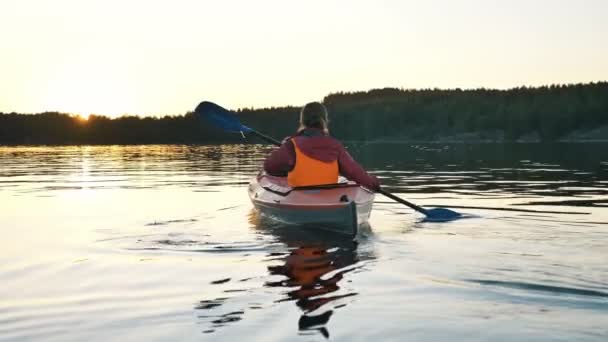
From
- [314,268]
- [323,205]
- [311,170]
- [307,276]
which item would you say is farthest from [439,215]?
[307,276]

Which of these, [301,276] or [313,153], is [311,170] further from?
[301,276]

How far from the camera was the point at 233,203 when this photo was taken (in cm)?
1478

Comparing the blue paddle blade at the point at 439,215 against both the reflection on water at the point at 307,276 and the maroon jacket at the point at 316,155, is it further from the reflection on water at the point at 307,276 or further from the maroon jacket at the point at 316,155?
the reflection on water at the point at 307,276

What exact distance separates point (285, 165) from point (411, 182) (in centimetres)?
1004

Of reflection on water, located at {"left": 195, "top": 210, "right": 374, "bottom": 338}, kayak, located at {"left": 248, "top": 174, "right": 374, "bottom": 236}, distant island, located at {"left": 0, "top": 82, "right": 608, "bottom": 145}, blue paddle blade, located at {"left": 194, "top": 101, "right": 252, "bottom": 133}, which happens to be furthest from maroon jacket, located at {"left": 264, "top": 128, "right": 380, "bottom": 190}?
distant island, located at {"left": 0, "top": 82, "right": 608, "bottom": 145}

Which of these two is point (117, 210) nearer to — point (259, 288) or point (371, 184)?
point (371, 184)

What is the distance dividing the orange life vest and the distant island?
103 meters

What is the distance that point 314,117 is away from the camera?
1016 cm

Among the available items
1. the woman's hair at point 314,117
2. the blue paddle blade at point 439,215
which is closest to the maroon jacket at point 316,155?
the woman's hair at point 314,117

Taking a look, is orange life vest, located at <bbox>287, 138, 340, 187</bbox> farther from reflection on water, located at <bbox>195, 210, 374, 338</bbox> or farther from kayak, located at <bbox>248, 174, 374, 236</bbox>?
reflection on water, located at <bbox>195, 210, 374, 338</bbox>

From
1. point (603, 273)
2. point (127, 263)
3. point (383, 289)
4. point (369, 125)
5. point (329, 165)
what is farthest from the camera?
point (369, 125)

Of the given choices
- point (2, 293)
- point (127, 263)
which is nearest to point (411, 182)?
point (127, 263)

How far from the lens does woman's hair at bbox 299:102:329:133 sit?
1016 centimetres

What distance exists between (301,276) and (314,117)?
147 inches
